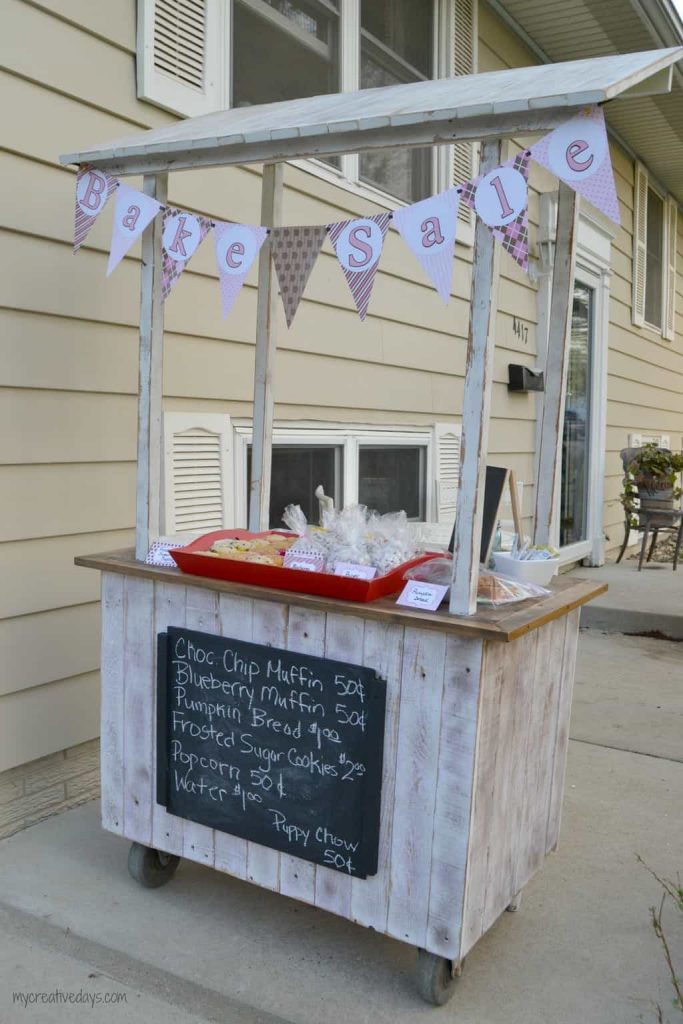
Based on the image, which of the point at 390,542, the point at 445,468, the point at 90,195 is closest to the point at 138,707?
the point at 390,542

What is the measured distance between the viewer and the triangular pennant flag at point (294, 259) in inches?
102

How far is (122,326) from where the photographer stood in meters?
3.19

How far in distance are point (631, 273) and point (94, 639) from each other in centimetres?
690

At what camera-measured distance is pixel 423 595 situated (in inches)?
85.6

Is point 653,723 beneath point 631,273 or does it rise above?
beneath

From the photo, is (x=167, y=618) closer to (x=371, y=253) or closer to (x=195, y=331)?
(x=371, y=253)

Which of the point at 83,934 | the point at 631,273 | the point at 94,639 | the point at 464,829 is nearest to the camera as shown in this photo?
the point at 464,829

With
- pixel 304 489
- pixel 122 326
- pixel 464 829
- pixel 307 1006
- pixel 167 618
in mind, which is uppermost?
pixel 122 326

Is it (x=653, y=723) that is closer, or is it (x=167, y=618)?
(x=167, y=618)

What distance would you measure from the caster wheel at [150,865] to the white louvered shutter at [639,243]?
734 centimetres

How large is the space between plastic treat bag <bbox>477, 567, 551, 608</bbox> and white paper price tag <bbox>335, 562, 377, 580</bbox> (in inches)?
10.6

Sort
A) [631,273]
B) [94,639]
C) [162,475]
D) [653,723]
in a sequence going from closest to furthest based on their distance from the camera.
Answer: [94,639] → [162,475] → [653,723] → [631,273]

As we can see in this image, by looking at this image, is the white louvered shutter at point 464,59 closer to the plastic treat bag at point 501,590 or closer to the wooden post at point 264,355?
the wooden post at point 264,355

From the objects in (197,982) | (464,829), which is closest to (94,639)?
(197,982)
